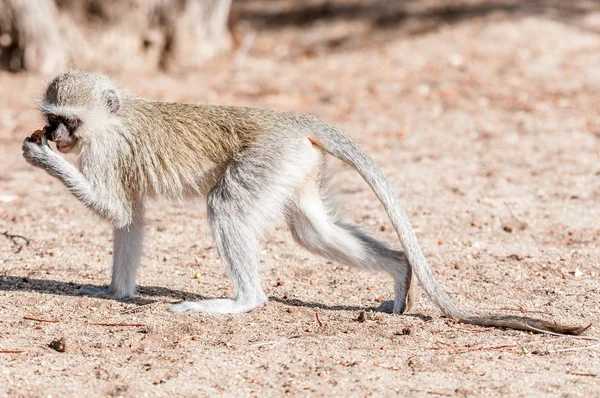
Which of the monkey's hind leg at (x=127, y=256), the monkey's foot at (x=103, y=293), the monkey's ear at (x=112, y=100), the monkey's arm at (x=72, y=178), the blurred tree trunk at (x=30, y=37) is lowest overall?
the monkey's foot at (x=103, y=293)

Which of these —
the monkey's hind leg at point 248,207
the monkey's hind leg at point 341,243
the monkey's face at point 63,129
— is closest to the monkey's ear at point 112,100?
the monkey's face at point 63,129

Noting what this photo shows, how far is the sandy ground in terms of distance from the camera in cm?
485

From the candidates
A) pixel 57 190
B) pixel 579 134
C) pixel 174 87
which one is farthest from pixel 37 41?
pixel 579 134

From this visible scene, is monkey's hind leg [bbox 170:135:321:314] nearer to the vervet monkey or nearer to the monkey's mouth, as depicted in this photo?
the vervet monkey

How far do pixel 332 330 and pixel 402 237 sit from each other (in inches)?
28.9

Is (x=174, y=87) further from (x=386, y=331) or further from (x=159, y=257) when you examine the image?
(x=386, y=331)

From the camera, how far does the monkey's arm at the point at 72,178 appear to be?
5777 millimetres

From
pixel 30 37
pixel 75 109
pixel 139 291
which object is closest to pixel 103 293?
pixel 139 291

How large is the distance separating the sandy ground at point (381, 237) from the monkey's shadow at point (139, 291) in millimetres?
24

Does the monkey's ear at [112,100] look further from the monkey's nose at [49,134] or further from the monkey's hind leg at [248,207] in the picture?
the monkey's hind leg at [248,207]

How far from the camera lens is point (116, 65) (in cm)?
1289

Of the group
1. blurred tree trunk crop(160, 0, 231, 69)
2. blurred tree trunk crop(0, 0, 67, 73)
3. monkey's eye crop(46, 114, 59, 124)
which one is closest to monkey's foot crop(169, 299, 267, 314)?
monkey's eye crop(46, 114, 59, 124)

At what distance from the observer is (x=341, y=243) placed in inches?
234

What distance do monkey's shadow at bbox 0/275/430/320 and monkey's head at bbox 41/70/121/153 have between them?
102 cm
